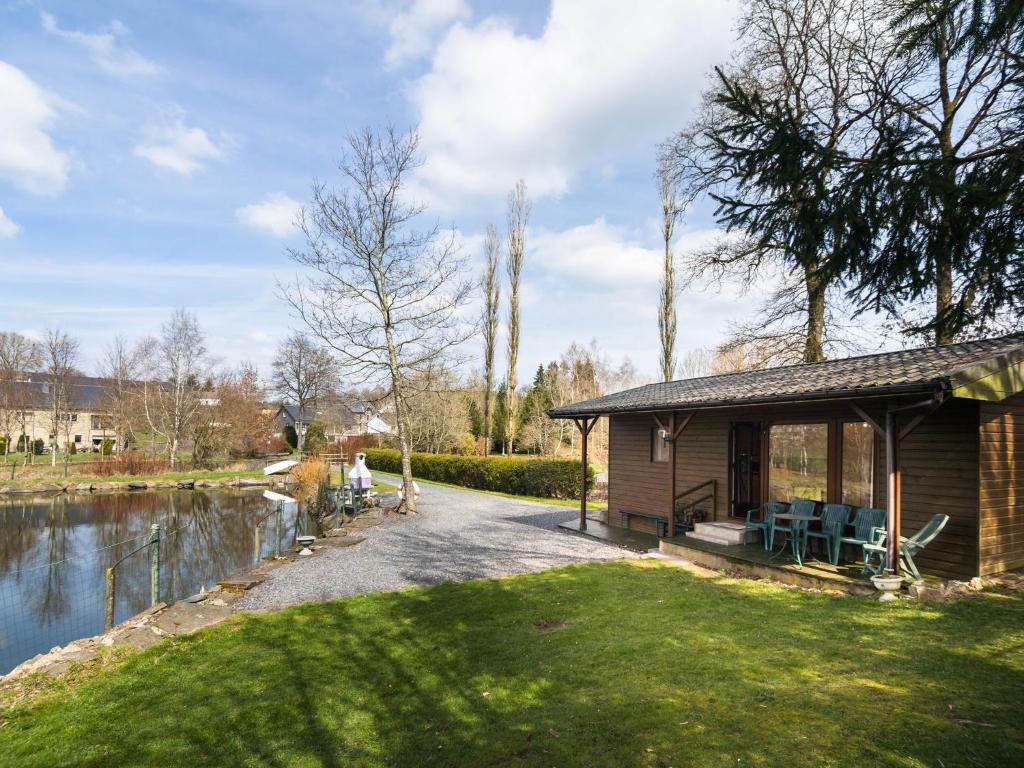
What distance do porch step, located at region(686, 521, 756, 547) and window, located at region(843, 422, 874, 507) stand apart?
182cm

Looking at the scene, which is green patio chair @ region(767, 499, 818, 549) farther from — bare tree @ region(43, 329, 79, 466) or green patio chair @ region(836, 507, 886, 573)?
bare tree @ region(43, 329, 79, 466)

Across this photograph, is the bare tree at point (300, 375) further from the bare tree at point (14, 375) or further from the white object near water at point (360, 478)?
the white object near water at point (360, 478)

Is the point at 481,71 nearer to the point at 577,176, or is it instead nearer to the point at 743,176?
the point at 743,176

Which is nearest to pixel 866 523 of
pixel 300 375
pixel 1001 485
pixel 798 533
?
pixel 798 533

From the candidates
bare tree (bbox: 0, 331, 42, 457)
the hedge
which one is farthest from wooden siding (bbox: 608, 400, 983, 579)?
bare tree (bbox: 0, 331, 42, 457)

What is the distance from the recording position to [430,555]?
1004 cm

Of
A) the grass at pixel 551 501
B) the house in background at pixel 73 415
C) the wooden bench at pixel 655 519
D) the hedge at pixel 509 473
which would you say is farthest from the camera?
the house in background at pixel 73 415

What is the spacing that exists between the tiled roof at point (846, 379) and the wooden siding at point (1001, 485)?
0.77 metres

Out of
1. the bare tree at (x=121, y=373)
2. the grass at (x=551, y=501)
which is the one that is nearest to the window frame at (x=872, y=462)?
the grass at (x=551, y=501)

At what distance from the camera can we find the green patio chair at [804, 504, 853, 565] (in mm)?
7508

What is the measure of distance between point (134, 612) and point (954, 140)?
19.7 m

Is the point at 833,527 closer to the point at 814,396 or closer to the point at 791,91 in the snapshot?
the point at 814,396

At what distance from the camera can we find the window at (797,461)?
8.48 metres

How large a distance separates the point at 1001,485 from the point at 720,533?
3923mm
